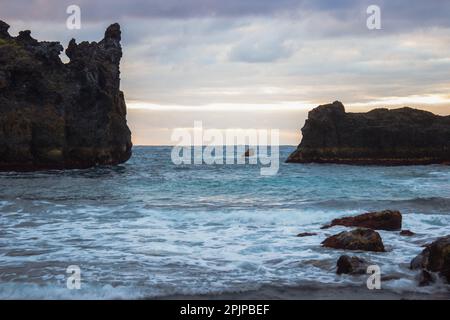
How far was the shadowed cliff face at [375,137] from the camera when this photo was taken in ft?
216

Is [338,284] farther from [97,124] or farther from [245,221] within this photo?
[97,124]

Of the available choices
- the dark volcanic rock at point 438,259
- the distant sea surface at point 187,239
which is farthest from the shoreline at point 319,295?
the dark volcanic rock at point 438,259

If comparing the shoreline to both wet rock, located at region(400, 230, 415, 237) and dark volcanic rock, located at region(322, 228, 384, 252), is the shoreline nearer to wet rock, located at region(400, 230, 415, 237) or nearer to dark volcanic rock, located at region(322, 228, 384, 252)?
dark volcanic rock, located at region(322, 228, 384, 252)

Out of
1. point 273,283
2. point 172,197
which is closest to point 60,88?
point 172,197

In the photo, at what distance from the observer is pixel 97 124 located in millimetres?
53500

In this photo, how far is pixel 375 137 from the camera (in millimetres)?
68125

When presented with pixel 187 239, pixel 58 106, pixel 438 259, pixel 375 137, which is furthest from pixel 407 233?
pixel 375 137

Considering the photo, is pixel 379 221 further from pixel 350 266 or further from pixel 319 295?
pixel 319 295

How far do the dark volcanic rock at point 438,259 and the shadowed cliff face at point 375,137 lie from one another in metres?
58.1

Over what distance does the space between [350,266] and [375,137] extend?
61.3 m

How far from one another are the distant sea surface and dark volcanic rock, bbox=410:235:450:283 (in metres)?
0.42

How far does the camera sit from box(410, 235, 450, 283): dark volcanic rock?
9266mm
